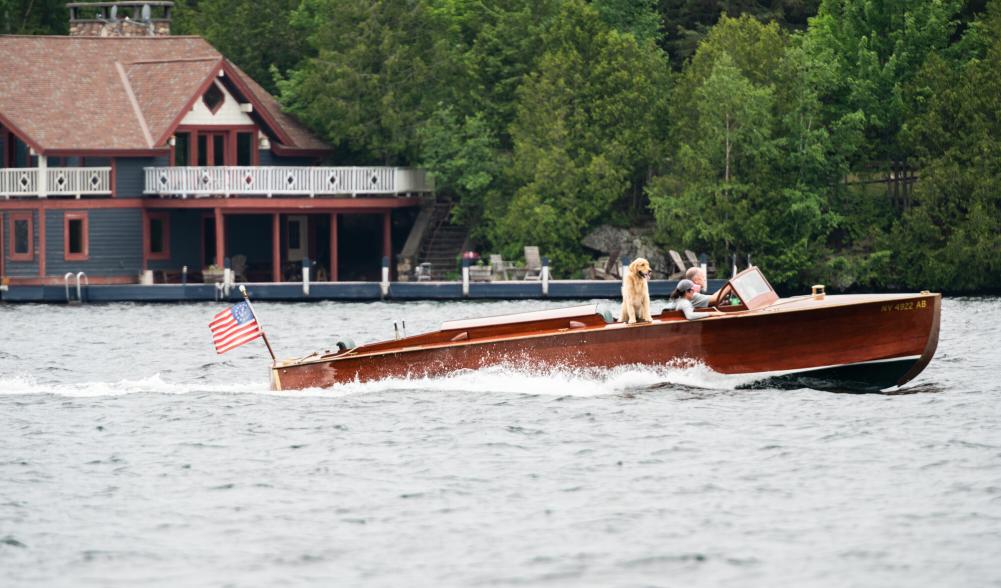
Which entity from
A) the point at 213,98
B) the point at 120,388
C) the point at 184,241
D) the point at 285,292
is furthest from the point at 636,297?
the point at 213,98

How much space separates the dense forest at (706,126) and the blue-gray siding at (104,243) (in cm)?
745

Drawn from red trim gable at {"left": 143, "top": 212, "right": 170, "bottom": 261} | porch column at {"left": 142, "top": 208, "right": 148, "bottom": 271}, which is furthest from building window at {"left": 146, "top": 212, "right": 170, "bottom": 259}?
porch column at {"left": 142, "top": 208, "right": 148, "bottom": 271}

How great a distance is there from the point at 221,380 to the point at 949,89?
29.6 metres

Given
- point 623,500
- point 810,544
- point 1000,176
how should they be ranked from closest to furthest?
point 810,544, point 623,500, point 1000,176

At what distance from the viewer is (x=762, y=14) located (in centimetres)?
6894

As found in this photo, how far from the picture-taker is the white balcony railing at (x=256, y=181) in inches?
2282


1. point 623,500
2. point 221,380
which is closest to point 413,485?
point 623,500

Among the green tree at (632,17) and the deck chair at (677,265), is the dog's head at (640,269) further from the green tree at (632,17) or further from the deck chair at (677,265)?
the green tree at (632,17)

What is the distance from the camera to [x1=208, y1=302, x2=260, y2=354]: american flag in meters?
26.8

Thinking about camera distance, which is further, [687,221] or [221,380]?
[687,221]

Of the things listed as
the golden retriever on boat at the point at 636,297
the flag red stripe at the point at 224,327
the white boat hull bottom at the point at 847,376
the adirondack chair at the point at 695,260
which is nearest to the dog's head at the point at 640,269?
the golden retriever on boat at the point at 636,297

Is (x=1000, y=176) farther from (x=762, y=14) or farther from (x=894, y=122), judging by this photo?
(x=762, y=14)

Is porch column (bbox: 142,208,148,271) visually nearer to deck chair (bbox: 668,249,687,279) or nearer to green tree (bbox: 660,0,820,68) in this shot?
deck chair (bbox: 668,249,687,279)

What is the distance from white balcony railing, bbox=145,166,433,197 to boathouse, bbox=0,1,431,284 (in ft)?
0.14
